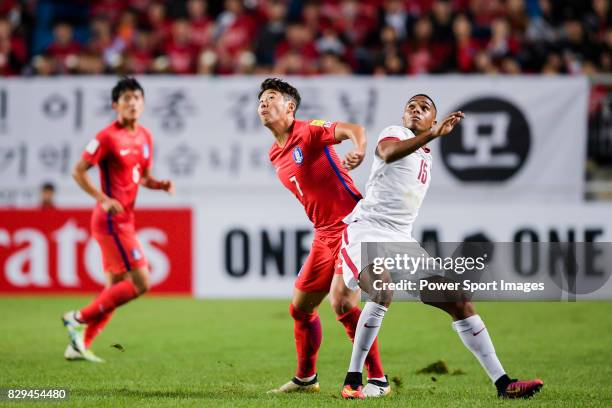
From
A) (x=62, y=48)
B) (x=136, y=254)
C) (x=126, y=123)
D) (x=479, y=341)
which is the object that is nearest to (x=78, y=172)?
(x=126, y=123)

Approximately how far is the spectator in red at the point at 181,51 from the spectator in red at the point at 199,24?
0.11 meters

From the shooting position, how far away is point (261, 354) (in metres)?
9.34

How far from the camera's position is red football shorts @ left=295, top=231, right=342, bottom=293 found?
7145mm

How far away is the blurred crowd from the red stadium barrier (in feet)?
9.41

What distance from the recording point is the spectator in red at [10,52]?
16344 millimetres

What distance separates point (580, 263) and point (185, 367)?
4261mm

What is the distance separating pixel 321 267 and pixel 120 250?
2.73m

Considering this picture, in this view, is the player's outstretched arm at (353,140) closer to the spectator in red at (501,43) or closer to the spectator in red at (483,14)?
the spectator in red at (501,43)

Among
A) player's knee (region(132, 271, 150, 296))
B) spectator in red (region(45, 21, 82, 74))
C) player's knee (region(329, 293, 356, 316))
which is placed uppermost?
spectator in red (region(45, 21, 82, 74))

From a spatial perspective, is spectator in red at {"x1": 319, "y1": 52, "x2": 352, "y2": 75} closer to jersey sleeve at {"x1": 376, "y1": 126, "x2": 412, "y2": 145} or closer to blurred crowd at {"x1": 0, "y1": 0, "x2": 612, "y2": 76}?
blurred crowd at {"x1": 0, "y1": 0, "x2": 612, "y2": 76}

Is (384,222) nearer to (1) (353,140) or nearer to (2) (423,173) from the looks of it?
(2) (423,173)

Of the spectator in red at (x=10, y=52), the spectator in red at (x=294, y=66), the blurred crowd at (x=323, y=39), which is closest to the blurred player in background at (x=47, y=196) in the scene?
the blurred crowd at (x=323, y=39)

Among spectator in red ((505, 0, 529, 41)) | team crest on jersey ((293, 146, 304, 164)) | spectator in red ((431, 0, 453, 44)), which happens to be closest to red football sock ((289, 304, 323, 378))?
team crest on jersey ((293, 146, 304, 164))

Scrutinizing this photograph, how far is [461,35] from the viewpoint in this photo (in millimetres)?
15844
